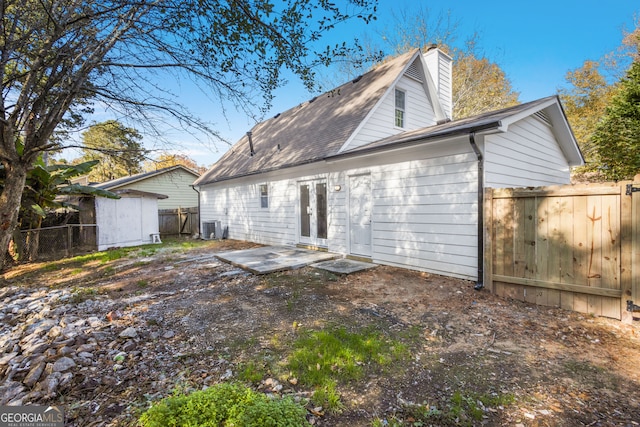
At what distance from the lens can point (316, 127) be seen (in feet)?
34.0

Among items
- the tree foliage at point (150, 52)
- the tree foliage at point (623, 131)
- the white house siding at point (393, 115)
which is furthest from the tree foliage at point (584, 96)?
the tree foliage at point (150, 52)

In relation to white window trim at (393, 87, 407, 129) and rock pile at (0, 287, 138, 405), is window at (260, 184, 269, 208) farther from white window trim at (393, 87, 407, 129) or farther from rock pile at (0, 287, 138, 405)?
rock pile at (0, 287, 138, 405)

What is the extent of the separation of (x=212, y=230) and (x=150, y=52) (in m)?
10.4

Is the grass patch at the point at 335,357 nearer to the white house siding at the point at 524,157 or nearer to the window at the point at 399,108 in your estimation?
the white house siding at the point at 524,157

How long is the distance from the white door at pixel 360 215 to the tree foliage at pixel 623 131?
38.7ft

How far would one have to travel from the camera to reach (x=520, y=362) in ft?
9.33

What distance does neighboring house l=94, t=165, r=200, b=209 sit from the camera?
1803 cm

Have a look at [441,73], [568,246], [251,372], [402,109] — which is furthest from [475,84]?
[251,372]

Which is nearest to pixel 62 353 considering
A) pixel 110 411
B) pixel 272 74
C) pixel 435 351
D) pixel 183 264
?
pixel 110 411

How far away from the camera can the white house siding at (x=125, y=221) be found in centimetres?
1095

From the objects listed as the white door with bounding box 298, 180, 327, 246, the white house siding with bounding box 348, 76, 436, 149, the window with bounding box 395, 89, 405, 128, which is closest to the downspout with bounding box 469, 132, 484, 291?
the white house siding with bounding box 348, 76, 436, 149

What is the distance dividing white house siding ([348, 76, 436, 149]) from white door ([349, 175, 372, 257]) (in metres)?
1.27

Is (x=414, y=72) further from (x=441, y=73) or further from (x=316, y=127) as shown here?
(x=316, y=127)

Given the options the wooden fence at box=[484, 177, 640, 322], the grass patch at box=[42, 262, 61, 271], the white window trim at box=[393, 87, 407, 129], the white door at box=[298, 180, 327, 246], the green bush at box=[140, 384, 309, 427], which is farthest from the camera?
the white window trim at box=[393, 87, 407, 129]
